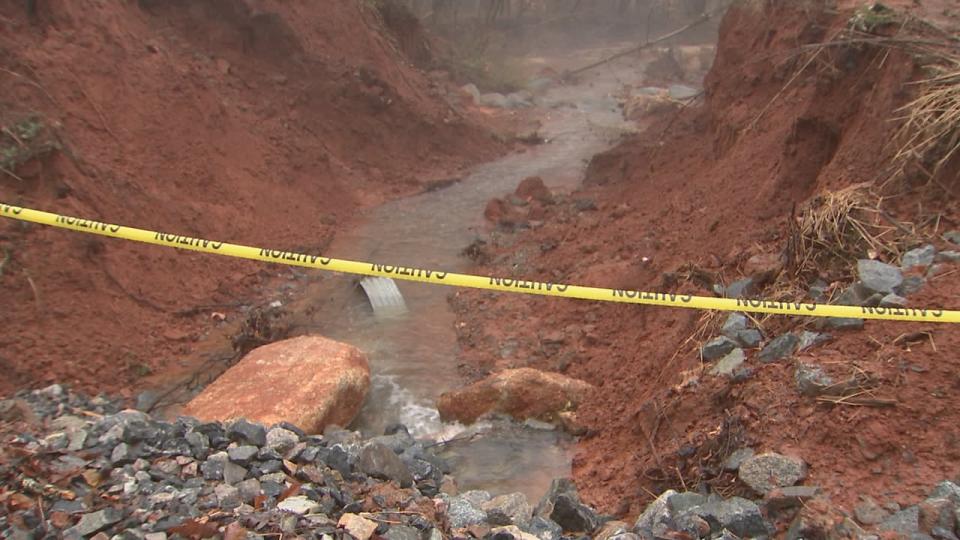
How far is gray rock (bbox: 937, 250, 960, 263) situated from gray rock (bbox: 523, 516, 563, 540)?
2.85m

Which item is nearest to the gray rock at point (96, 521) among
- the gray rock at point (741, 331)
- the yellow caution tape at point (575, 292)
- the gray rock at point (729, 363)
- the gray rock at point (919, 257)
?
the yellow caution tape at point (575, 292)

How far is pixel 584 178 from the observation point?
1421 cm

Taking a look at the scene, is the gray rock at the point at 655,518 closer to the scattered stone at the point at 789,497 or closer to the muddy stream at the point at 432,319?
the scattered stone at the point at 789,497

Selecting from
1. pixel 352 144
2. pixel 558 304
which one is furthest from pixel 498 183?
pixel 558 304

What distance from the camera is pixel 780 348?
4402mm

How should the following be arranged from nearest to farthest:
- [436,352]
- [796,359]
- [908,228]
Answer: [796,359] → [908,228] → [436,352]

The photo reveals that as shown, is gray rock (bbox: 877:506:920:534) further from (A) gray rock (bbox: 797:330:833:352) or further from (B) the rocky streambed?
(A) gray rock (bbox: 797:330:833:352)

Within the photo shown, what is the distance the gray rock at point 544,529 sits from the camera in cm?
358

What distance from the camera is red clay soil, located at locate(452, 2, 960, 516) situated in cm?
370

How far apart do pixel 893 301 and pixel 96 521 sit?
4.24m

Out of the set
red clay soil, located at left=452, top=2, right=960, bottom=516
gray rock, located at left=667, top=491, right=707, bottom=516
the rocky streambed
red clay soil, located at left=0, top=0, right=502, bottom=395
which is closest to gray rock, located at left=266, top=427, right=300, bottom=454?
the rocky streambed

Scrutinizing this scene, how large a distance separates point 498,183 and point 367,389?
8179 mm

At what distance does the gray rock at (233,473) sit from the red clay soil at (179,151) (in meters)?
3.42

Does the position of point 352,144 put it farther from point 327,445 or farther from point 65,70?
point 327,445
